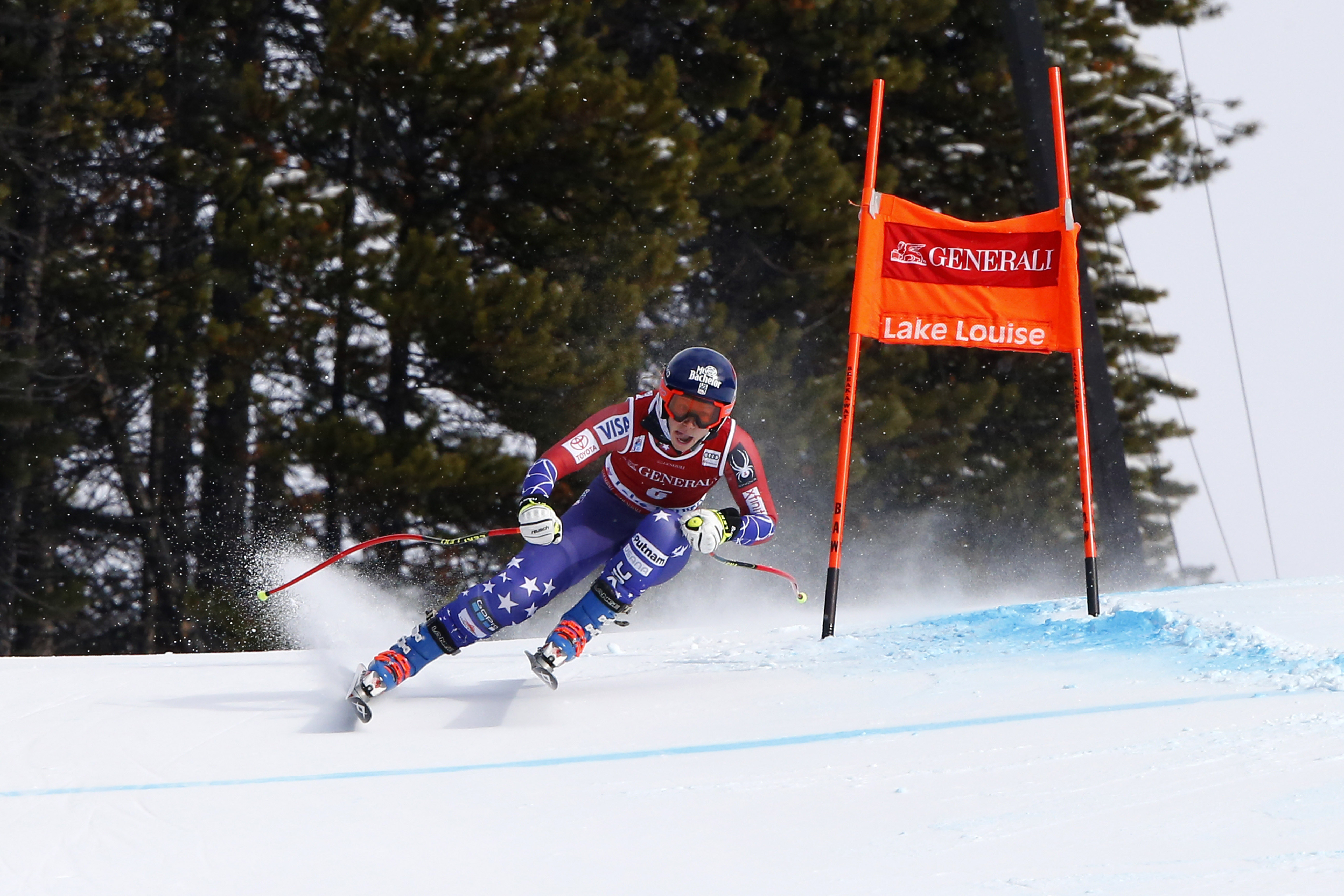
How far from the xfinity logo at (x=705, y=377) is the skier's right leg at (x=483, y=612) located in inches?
30.2

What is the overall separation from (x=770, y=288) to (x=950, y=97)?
3.93 m

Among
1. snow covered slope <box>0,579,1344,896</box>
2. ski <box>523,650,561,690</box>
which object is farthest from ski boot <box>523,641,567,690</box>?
snow covered slope <box>0,579,1344,896</box>

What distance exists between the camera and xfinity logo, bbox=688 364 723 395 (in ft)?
15.2

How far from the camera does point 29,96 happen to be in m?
11.9

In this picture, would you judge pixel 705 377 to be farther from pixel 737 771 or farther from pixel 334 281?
pixel 334 281

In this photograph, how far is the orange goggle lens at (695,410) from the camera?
4.71 metres

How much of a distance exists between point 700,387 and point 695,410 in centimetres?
12

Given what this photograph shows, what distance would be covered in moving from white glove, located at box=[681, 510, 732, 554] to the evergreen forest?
7.36 metres

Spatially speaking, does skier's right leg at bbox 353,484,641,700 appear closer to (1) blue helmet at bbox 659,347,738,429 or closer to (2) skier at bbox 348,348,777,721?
(2) skier at bbox 348,348,777,721

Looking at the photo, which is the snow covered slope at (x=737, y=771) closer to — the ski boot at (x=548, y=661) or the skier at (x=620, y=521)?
the ski boot at (x=548, y=661)

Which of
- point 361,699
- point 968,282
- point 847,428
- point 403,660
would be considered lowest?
point 361,699

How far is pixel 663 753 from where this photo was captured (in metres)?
3.66

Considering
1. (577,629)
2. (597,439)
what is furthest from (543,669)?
(597,439)

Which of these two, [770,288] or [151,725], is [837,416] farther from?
[151,725]
